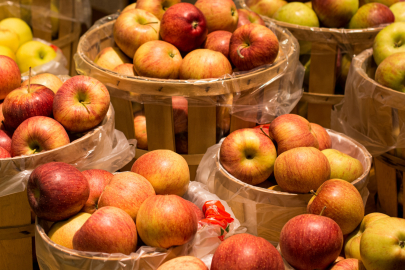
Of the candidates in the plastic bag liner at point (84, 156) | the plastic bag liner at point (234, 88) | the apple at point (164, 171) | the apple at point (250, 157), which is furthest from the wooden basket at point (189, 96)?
the apple at point (164, 171)

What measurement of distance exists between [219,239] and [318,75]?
1286mm

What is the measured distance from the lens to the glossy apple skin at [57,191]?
44.4 inches

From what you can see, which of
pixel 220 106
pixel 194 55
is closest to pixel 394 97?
pixel 220 106

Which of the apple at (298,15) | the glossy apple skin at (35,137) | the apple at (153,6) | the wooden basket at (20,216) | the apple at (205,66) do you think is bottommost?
the wooden basket at (20,216)

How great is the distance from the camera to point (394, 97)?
1.64 meters

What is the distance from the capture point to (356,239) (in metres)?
1.19

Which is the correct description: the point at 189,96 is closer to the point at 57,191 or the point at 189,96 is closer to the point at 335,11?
the point at 57,191

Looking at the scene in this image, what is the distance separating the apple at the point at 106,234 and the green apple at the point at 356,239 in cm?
65

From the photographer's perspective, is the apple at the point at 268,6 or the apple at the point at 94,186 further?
the apple at the point at 268,6

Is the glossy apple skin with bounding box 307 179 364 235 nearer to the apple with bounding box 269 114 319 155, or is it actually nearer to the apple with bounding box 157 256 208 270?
the apple with bounding box 269 114 319 155

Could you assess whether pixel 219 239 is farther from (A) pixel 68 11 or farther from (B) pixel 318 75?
(A) pixel 68 11

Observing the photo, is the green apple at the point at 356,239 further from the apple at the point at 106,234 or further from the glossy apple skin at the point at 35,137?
the glossy apple skin at the point at 35,137

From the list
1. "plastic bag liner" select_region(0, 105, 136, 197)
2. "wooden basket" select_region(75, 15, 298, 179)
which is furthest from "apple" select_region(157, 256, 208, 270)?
"wooden basket" select_region(75, 15, 298, 179)

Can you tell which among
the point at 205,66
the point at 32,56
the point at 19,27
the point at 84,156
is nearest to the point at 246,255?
the point at 84,156
